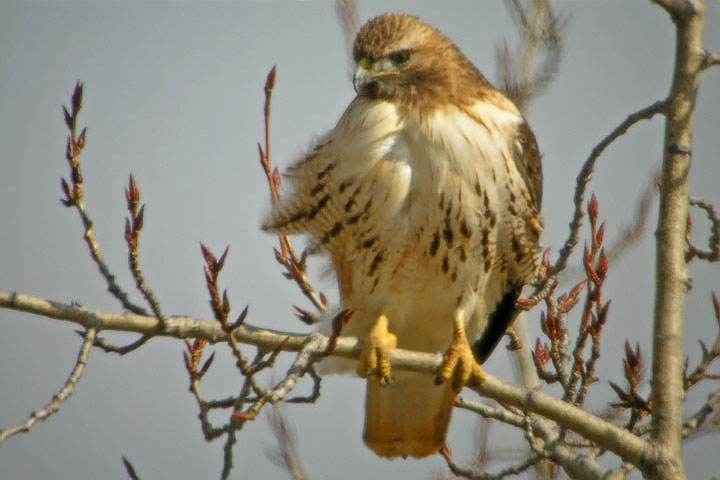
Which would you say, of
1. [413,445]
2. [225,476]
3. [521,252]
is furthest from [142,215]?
[413,445]

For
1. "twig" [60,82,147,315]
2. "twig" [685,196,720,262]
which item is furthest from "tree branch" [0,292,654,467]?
"twig" [685,196,720,262]

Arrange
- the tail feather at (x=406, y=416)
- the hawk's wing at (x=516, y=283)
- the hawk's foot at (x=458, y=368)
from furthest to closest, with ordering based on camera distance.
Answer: the tail feather at (x=406, y=416), the hawk's wing at (x=516, y=283), the hawk's foot at (x=458, y=368)

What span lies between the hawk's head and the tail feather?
1.40 metres

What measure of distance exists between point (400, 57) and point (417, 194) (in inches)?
24.3

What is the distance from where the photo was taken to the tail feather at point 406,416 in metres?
4.48

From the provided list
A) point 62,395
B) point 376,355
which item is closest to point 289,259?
point 376,355

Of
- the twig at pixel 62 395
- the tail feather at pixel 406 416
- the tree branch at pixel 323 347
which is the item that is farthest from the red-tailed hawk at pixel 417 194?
the twig at pixel 62 395

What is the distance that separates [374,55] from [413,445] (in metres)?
1.94

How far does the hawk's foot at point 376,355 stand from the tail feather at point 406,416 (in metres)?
0.65

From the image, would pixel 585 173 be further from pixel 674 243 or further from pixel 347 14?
pixel 347 14

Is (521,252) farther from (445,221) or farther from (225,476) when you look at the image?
(225,476)

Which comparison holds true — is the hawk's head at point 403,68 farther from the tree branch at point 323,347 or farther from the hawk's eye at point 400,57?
the tree branch at point 323,347

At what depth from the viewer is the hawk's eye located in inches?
155

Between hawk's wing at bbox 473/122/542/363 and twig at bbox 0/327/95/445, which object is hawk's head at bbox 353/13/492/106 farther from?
twig at bbox 0/327/95/445
